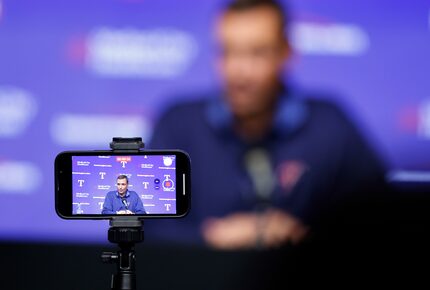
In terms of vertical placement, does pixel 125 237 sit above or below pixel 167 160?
below

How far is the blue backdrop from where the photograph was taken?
3.45 meters

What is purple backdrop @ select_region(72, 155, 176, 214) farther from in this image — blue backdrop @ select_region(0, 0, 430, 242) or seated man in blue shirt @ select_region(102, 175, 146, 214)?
blue backdrop @ select_region(0, 0, 430, 242)

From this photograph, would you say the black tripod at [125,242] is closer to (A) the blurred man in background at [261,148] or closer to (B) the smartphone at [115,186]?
(B) the smartphone at [115,186]

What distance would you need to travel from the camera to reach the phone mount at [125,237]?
6.70 ft

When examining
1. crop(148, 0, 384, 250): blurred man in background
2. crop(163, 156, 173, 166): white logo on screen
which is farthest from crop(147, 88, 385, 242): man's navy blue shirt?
crop(163, 156, 173, 166): white logo on screen

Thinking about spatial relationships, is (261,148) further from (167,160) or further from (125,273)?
(125,273)

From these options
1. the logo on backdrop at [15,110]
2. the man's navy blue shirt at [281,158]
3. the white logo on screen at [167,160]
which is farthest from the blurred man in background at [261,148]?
the white logo on screen at [167,160]

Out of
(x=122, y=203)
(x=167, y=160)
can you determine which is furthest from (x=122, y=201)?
(x=167, y=160)

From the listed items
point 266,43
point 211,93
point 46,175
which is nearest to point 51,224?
point 46,175

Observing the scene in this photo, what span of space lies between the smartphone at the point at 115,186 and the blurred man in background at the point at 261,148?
1.31 m

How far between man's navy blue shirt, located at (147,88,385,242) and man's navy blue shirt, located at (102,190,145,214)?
133 cm

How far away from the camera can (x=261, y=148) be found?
3455 millimetres

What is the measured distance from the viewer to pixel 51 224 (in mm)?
3457

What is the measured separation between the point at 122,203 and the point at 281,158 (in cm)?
143
